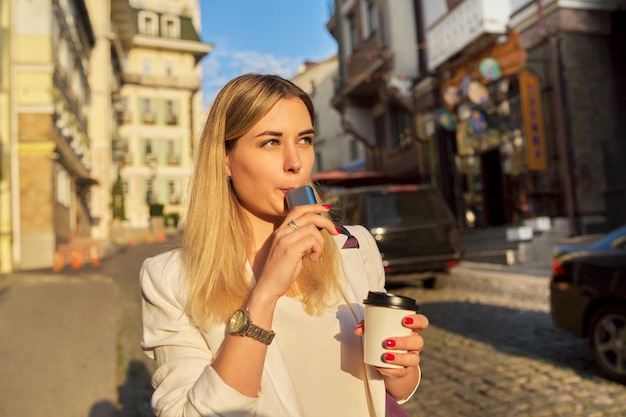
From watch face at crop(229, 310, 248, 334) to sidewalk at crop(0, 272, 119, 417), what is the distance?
3.60 meters

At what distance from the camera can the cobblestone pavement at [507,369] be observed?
4.34 metres

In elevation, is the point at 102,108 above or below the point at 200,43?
below

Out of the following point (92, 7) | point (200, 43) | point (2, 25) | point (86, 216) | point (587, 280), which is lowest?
point (587, 280)

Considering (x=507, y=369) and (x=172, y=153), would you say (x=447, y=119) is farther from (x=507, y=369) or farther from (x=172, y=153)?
(x=172, y=153)

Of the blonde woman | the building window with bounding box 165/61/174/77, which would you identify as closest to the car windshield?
the blonde woman

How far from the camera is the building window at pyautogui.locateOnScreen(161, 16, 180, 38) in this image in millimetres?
54656

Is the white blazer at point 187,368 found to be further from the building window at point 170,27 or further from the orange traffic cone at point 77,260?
the building window at point 170,27

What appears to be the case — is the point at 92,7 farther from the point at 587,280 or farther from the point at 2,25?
the point at 587,280

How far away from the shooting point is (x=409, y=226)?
1045cm

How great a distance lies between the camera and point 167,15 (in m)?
55.3

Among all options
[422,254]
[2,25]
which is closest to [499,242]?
[422,254]

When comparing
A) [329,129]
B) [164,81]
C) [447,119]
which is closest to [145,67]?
[164,81]

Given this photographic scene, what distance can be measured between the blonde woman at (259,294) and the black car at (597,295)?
4.02m

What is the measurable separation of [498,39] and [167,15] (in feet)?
151
